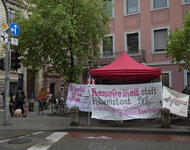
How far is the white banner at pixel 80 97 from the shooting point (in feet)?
35.6

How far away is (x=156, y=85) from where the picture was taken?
9.48 metres

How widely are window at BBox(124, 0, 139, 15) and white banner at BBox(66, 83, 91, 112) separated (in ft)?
44.1

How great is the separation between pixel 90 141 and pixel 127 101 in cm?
293

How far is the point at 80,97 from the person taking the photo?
11133 millimetres

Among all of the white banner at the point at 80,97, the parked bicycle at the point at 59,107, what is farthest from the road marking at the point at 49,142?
the parked bicycle at the point at 59,107

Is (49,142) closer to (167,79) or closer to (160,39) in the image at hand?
(167,79)

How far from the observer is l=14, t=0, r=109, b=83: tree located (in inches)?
478

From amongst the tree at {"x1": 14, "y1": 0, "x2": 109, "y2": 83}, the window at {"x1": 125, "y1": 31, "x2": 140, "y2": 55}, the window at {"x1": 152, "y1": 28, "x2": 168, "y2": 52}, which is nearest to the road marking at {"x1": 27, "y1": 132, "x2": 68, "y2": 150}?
the tree at {"x1": 14, "y1": 0, "x2": 109, "y2": 83}

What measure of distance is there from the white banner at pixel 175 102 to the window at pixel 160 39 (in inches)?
475

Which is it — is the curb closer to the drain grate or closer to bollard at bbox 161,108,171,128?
bollard at bbox 161,108,171,128

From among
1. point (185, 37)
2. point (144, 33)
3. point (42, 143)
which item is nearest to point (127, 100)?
point (42, 143)

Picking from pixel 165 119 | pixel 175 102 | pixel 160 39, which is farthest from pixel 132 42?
pixel 165 119

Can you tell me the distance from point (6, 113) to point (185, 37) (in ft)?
30.3

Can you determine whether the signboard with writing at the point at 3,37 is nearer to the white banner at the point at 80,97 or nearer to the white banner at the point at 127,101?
the white banner at the point at 80,97
